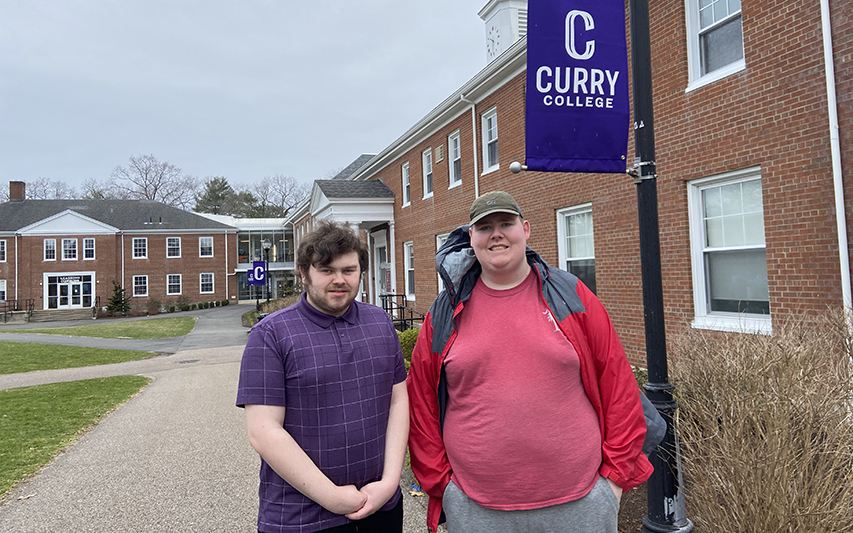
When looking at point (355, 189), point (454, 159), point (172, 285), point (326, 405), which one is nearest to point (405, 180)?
point (355, 189)

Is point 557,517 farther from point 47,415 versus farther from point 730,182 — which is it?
point 47,415

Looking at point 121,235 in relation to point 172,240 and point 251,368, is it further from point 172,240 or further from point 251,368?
point 251,368

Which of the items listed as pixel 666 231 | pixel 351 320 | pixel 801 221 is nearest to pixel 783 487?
pixel 351 320

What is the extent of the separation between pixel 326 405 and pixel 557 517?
3.15 feet

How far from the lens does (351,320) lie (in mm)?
2154

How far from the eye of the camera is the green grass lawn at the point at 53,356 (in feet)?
44.0

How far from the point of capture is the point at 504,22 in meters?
15.6

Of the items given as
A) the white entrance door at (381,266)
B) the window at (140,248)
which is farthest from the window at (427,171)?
the window at (140,248)

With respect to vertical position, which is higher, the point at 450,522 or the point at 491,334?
the point at 491,334

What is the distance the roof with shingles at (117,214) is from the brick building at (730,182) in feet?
127

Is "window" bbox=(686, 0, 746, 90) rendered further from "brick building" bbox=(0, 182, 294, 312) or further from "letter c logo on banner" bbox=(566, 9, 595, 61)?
"brick building" bbox=(0, 182, 294, 312)

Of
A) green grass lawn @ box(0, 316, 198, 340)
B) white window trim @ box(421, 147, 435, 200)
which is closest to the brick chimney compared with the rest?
green grass lawn @ box(0, 316, 198, 340)

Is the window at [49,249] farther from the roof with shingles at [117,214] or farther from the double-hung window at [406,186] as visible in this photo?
the double-hung window at [406,186]

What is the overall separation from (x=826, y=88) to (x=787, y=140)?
2.14 feet
